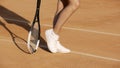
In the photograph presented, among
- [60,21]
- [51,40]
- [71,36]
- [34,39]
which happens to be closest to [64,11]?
[60,21]

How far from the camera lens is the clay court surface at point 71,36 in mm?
5023

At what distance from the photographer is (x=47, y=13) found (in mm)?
7121

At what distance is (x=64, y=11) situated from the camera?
5020 mm

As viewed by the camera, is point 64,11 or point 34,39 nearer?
point 64,11

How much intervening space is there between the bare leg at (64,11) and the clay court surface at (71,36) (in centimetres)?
41

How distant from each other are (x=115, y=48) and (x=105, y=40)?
0.32 metres

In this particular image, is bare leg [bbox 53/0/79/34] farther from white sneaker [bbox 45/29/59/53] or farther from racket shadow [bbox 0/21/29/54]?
racket shadow [bbox 0/21/29/54]

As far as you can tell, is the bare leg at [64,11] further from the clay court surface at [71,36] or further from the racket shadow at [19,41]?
the racket shadow at [19,41]

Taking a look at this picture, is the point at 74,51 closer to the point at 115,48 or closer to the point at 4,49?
the point at 115,48

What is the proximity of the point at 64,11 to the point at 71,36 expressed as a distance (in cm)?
96

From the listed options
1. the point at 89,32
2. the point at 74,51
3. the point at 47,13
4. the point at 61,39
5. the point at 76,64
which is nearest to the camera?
the point at 76,64

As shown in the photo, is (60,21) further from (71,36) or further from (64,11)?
(71,36)

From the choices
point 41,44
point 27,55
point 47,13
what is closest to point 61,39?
point 41,44

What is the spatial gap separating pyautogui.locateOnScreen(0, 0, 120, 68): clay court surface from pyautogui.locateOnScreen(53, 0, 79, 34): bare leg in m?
0.41
